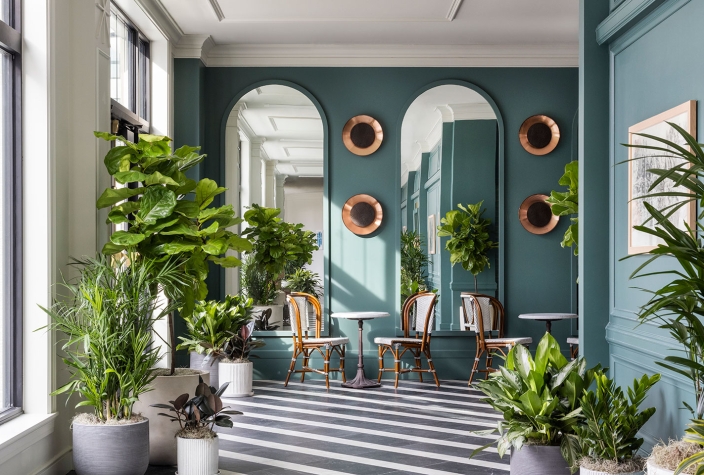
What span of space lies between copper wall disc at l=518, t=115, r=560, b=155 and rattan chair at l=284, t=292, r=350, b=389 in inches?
114

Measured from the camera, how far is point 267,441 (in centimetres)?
497

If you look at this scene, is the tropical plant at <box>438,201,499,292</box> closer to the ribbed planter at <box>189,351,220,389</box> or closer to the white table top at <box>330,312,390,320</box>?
the white table top at <box>330,312,390,320</box>

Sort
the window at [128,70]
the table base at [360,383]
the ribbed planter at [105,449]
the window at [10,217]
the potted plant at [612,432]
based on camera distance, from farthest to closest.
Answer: the table base at [360,383] < the window at [128,70] < the window at [10,217] < the ribbed planter at [105,449] < the potted plant at [612,432]

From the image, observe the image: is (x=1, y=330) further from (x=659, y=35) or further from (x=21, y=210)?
(x=659, y=35)

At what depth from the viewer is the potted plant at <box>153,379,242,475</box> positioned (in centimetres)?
398

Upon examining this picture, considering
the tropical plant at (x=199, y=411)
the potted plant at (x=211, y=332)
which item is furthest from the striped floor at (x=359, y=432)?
the potted plant at (x=211, y=332)

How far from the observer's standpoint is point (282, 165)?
26.2 ft

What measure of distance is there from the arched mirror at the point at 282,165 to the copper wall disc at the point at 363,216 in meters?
0.38

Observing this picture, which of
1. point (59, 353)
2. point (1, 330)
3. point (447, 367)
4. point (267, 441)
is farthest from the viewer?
point (447, 367)

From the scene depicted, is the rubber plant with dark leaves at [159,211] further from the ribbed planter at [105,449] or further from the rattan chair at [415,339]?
the rattan chair at [415,339]

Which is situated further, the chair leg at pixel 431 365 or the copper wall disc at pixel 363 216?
the copper wall disc at pixel 363 216

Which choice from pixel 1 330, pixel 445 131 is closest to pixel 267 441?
pixel 1 330

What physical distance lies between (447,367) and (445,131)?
2.89 m

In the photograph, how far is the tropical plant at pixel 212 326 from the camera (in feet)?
21.8
